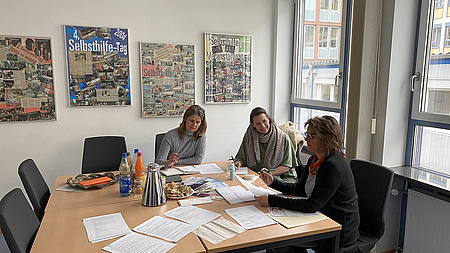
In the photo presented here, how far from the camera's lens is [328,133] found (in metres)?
1.86

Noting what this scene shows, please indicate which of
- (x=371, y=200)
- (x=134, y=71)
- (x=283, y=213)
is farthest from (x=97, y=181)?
(x=371, y=200)

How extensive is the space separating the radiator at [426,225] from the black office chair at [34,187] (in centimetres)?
271

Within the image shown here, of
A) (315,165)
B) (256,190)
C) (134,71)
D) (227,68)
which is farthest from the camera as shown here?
(227,68)

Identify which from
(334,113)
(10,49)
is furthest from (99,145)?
(334,113)

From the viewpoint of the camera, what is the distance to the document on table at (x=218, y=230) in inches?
60.5

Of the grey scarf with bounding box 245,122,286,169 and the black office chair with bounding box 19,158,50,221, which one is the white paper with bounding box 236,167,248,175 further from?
the black office chair with bounding box 19,158,50,221

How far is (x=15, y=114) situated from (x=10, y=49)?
2.03ft

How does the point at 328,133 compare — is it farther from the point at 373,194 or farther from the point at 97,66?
the point at 97,66

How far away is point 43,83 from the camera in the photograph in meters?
3.14

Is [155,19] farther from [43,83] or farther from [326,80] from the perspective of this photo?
[326,80]

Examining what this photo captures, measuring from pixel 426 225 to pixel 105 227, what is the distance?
2260mm

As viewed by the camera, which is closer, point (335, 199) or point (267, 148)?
point (335, 199)

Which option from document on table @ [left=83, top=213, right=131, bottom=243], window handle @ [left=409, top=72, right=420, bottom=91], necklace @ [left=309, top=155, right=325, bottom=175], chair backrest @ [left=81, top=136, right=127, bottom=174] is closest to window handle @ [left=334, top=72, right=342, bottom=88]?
window handle @ [left=409, top=72, right=420, bottom=91]

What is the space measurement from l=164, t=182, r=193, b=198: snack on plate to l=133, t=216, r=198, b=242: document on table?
0.30 m
